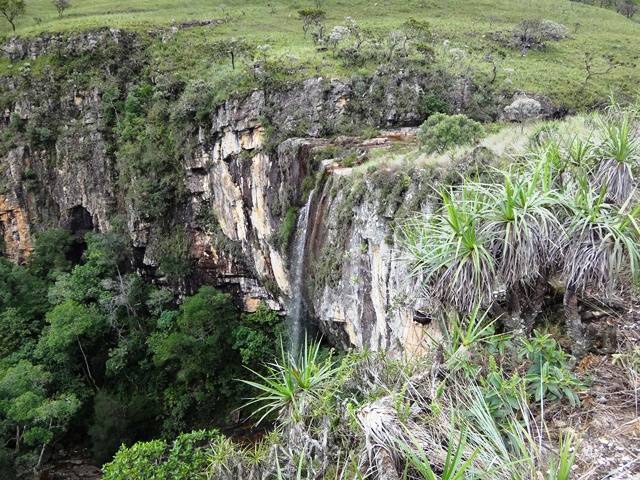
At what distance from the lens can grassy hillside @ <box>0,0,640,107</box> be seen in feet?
70.3

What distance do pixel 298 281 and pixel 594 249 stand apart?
12.0 m

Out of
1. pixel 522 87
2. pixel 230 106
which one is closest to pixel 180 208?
pixel 230 106

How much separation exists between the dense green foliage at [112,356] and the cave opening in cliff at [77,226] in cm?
362

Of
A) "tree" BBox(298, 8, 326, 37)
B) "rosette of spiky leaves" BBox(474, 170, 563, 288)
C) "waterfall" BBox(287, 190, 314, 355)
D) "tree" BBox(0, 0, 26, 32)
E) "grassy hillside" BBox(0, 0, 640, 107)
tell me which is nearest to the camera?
"rosette of spiky leaves" BBox(474, 170, 563, 288)

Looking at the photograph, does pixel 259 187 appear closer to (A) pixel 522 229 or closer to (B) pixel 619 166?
(B) pixel 619 166

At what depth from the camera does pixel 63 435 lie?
1795cm

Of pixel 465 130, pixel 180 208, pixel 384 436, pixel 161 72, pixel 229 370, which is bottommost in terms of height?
pixel 229 370

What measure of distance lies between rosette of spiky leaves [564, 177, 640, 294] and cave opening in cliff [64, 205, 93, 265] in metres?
26.7

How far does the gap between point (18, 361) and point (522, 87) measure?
2553 cm

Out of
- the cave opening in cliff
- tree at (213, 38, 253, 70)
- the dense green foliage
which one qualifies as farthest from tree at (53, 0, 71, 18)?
the dense green foliage

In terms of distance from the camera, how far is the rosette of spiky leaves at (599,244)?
3.44m

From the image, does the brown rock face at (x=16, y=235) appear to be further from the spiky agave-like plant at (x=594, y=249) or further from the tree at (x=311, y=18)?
the spiky agave-like plant at (x=594, y=249)

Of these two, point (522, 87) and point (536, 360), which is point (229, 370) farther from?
point (522, 87)

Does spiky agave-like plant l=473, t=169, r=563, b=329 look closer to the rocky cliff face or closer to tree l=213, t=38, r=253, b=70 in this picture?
the rocky cliff face
